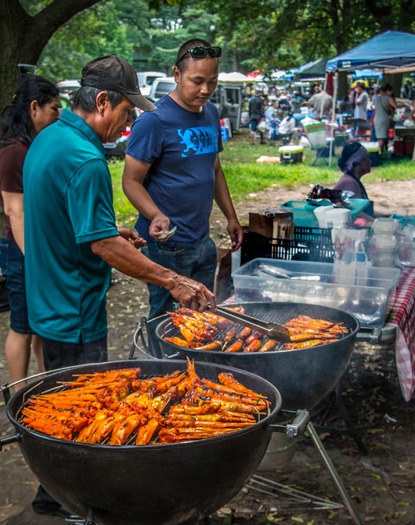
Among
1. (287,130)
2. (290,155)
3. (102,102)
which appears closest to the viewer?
(102,102)

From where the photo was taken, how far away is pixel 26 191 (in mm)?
2947

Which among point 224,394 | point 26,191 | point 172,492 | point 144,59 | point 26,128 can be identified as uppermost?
point 144,59

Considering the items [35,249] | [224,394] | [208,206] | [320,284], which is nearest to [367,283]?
[320,284]

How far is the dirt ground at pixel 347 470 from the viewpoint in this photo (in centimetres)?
365

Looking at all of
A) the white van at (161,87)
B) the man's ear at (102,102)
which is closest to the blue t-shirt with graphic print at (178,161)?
the man's ear at (102,102)

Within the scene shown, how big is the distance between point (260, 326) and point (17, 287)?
2001mm

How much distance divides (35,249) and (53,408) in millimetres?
827

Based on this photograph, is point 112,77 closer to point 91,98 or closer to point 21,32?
point 91,98

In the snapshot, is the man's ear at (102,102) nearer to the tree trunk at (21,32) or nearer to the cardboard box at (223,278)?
the cardboard box at (223,278)

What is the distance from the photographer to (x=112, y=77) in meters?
2.77

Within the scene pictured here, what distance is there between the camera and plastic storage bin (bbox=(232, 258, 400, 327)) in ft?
12.8

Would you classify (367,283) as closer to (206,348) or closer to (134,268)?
(206,348)

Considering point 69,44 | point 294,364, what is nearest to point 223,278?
point 294,364

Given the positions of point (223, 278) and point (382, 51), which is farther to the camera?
point (382, 51)
